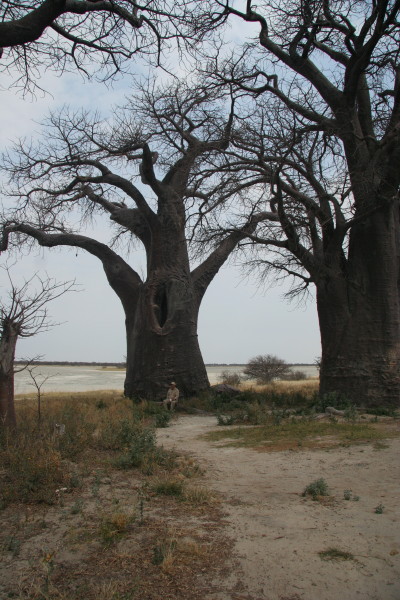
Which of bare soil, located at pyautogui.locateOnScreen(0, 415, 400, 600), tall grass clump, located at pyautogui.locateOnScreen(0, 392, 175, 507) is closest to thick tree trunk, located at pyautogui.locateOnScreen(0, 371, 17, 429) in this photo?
tall grass clump, located at pyautogui.locateOnScreen(0, 392, 175, 507)

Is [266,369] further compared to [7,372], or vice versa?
[266,369]

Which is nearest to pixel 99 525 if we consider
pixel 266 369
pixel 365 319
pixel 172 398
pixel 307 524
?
pixel 307 524

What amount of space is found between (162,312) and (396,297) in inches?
270

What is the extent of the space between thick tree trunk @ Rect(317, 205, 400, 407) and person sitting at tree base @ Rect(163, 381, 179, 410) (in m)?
3.71

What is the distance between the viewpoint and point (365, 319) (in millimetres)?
11844

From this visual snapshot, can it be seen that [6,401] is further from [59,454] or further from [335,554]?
[335,554]

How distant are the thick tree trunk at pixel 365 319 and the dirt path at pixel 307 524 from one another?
15.2 ft

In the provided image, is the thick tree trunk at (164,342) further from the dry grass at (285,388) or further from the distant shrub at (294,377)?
the distant shrub at (294,377)

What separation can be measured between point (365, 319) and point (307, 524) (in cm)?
836

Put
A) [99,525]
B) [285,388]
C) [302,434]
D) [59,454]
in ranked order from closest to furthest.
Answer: [99,525]
[59,454]
[302,434]
[285,388]

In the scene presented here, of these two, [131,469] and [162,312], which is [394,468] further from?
[162,312]

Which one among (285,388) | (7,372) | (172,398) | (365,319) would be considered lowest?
(285,388)

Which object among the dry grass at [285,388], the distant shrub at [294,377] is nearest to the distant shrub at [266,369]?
the distant shrub at [294,377]

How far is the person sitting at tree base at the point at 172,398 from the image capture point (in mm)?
13340
